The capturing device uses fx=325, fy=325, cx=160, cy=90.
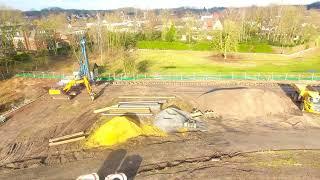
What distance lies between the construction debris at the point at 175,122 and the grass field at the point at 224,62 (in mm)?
19262

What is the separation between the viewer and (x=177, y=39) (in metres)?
74.9

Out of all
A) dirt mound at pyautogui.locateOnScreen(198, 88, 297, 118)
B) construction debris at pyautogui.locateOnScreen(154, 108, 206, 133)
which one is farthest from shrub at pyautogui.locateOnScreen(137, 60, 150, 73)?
construction debris at pyautogui.locateOnScreen(154, 108, 206, 133)

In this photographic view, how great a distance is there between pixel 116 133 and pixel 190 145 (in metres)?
5.38

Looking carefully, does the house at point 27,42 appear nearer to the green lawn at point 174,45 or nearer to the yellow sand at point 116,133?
the green lawn at point 174,45

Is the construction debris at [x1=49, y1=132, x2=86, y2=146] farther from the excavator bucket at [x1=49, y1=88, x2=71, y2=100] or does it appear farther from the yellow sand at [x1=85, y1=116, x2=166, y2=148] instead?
the excavator bucket at [x1=49, y1=88, x2=71, y2=100]

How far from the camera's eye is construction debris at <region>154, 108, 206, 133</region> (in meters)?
25.2

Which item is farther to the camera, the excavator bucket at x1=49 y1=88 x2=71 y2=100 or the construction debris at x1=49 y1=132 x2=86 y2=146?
the excavator bucket at x1=49 y1=88 x2=71 y2=100

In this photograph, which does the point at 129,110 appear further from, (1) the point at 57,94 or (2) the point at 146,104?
(1) the point at 57,94

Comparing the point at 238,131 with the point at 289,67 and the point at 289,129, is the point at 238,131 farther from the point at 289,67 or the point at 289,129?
the point at 289,67

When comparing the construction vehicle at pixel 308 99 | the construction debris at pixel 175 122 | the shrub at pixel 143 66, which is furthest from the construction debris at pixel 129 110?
the shrub at pixel 143 66

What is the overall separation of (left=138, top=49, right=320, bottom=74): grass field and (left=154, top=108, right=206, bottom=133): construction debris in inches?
758

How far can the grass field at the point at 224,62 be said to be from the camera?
152 ft

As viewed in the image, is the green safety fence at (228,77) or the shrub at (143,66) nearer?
the green safety fence at (228,77)

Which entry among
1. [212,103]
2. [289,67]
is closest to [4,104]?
[212,103]
